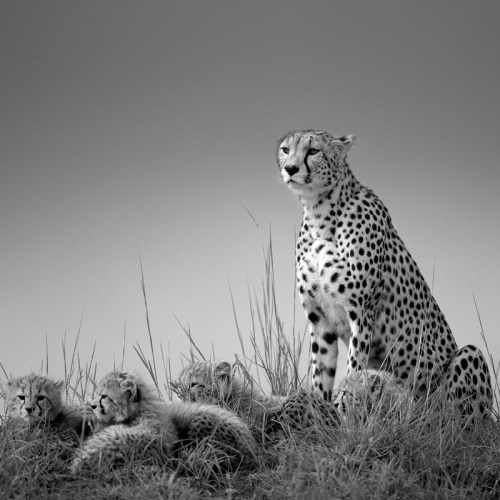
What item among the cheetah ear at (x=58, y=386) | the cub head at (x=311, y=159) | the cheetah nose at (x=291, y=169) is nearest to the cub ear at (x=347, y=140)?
the cub head at (x=311, y=159)

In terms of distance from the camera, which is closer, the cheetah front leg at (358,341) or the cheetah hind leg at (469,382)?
the cheetah front leg at (358,341)

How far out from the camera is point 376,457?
3.06 meters

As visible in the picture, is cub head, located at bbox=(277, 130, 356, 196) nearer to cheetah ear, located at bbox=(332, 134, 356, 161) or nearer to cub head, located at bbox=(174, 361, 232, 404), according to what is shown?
cheetah ear, located at bbox=(332, 134, 356, 161)

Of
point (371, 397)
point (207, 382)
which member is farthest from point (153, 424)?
point (371, 397)

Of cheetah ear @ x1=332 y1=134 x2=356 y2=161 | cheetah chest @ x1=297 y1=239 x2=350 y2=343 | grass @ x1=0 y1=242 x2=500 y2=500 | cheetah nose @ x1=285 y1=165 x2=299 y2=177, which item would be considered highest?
cheetah ear @ x1=332 y1=134 x2=356 y2=161

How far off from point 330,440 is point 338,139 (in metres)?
1.17

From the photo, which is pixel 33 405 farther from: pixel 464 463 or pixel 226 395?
pixel 464 463

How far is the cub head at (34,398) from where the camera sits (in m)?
3.20

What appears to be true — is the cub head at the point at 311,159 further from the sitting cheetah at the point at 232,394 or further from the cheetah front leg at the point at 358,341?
the sitting cheetah at the point at 232,394

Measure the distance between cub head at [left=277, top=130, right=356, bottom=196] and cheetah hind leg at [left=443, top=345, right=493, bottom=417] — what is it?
85cm

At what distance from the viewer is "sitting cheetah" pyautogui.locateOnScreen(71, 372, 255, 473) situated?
2990mm

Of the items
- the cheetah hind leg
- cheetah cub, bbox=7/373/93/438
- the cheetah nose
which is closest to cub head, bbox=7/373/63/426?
cheetah cub, bbox=7/373/93/438

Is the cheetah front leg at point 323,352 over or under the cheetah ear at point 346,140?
under

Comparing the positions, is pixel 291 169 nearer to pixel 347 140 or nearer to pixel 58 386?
pixel 347 140
